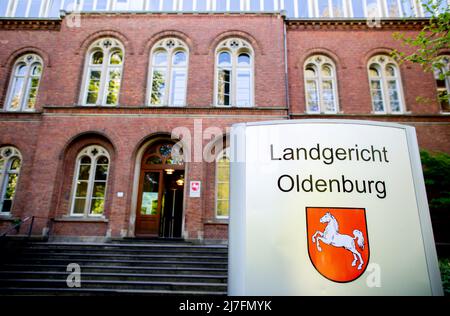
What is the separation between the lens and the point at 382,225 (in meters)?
2.43

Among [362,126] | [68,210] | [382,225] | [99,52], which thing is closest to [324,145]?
[362,126]

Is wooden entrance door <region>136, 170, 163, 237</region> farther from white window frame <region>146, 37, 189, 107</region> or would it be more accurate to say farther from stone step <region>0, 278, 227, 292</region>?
stone step <region>0, 278, 227, 292</region>

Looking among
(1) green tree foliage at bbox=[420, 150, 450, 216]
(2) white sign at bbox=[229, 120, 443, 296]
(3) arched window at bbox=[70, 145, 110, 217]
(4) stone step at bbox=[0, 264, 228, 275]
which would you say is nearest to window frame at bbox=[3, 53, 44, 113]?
(3) arched window at bbox=[70, 145, 110, 217]

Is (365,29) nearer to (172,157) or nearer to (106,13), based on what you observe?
(172,157)

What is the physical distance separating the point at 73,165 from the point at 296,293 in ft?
38.4

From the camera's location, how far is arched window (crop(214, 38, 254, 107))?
12.2 m

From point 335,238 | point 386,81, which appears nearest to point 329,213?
point 335,238

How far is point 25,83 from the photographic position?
511 inches

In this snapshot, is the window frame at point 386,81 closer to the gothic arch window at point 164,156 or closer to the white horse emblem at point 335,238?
the gothic arch window at point 164,156

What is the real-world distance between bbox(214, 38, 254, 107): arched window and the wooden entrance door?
14.5 feet

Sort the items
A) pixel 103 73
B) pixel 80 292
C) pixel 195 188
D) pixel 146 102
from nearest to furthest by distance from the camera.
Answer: pixel 80 292 → pixel 195 188 → pixel 146 102 → pixel 103 73

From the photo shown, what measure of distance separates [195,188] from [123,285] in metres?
4.56

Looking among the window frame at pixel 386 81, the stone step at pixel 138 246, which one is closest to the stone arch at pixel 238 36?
the window frame at pixel 386 81

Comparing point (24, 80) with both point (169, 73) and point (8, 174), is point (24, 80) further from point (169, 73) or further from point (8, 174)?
point (169, 73)
